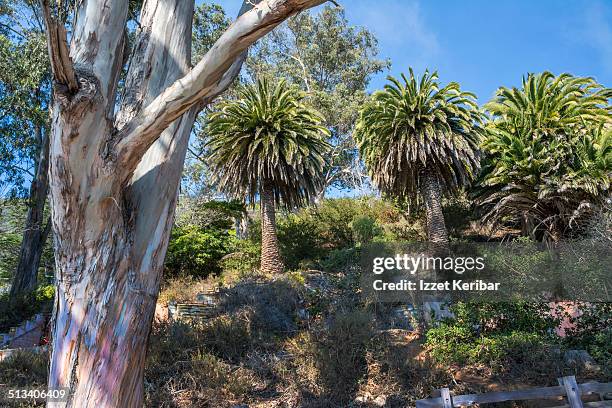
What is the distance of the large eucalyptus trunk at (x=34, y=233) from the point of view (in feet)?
46.4

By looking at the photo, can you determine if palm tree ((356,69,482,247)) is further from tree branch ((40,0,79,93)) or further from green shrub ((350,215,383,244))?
A: tree branch ((40,0,79,93))

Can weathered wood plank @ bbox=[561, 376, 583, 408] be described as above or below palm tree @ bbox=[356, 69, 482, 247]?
below

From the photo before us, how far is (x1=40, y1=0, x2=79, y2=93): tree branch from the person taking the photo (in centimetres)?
268

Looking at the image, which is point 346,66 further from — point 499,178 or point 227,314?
point 227,314

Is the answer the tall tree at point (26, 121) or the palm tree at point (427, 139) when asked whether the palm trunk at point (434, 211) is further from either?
the tall tree at point (26, 121)

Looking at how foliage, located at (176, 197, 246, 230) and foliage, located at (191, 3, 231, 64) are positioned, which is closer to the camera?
foliage, located at (176, 197, 246, 230)

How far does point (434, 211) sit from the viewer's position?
11688 millimetres

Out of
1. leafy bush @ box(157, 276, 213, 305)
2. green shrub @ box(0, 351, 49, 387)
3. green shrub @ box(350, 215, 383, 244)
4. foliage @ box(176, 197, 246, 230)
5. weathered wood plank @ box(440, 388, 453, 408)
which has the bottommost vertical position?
weathered wood plank @ box(440, 388, 453, 408)

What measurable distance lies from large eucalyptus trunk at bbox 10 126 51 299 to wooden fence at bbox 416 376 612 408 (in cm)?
1338

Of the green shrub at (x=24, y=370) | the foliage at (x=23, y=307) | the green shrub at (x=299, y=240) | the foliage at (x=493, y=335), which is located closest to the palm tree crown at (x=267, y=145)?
the green shrub at (x=299, y=240)

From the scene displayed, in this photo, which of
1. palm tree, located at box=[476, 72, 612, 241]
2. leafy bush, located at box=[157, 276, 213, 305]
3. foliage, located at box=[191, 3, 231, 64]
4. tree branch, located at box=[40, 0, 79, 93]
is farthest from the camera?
foliage, located at box=[191, 3, 231, 64]

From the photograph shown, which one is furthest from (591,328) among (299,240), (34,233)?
(34,233)

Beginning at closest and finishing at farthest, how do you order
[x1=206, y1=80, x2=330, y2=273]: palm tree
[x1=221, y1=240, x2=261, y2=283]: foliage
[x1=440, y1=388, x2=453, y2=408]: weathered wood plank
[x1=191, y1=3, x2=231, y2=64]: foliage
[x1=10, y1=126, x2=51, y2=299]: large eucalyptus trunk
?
[x1=440, y1=388, x2=453, y2=408]: weathered wood plank
[x1=206, y1=80, x2=330, y2=273]: palm tree
[x1=221, y1=240, x2=261, y2=283]: foliage
[x1=10, y1=126, x2=51, y2=299]: large eucalyptus trunk
[x1=191, y1=3, x2=231, y2=64]: foliage

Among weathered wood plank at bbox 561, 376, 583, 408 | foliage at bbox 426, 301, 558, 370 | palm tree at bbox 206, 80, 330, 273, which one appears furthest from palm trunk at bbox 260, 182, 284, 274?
weathered wood plank at bbox 561, 376, 583, 408
